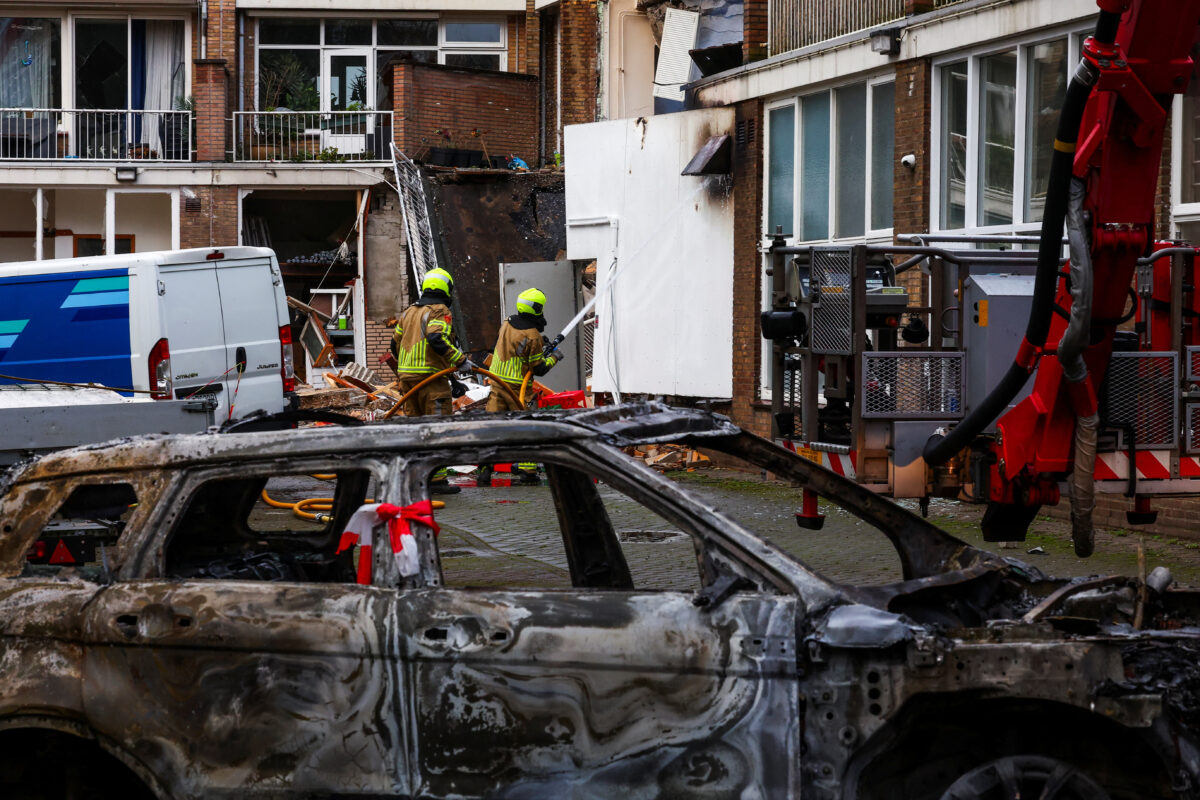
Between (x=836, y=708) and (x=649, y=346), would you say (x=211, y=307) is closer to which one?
(x=649, y=346)

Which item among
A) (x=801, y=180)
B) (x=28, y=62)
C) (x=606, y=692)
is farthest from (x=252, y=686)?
(x=28, y=62)

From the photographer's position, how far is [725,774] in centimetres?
403

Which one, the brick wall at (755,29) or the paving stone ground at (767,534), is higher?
the brick wall at (755,29)

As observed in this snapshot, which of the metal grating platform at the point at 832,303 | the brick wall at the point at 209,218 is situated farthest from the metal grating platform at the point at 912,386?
the brick wall at the point at 209,218

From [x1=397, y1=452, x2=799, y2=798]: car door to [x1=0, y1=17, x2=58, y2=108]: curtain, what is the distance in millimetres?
29401

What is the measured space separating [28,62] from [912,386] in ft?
88.3

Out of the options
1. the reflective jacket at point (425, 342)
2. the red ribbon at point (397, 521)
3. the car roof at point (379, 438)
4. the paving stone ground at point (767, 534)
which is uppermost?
the reflective jacket at point (425, 342)

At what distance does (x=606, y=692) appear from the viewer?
Result: 13.5ft

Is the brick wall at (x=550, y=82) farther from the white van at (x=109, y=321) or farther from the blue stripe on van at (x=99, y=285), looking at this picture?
the blue stripe on van at (x=99, y=285)

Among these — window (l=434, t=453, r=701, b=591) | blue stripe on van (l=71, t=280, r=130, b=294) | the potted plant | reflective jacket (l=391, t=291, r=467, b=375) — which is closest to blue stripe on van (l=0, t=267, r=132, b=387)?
blue stripe on van (l=71, t=280, r=130, b=294)

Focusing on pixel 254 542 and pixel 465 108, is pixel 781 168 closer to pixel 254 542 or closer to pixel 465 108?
pixel 254 542

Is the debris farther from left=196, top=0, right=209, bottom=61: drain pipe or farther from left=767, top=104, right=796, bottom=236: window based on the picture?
left=196, top=0, right=209, bottom=61: drain pipe

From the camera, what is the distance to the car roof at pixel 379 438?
4473 mm

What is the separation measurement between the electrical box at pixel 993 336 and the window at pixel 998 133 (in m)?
4.17
